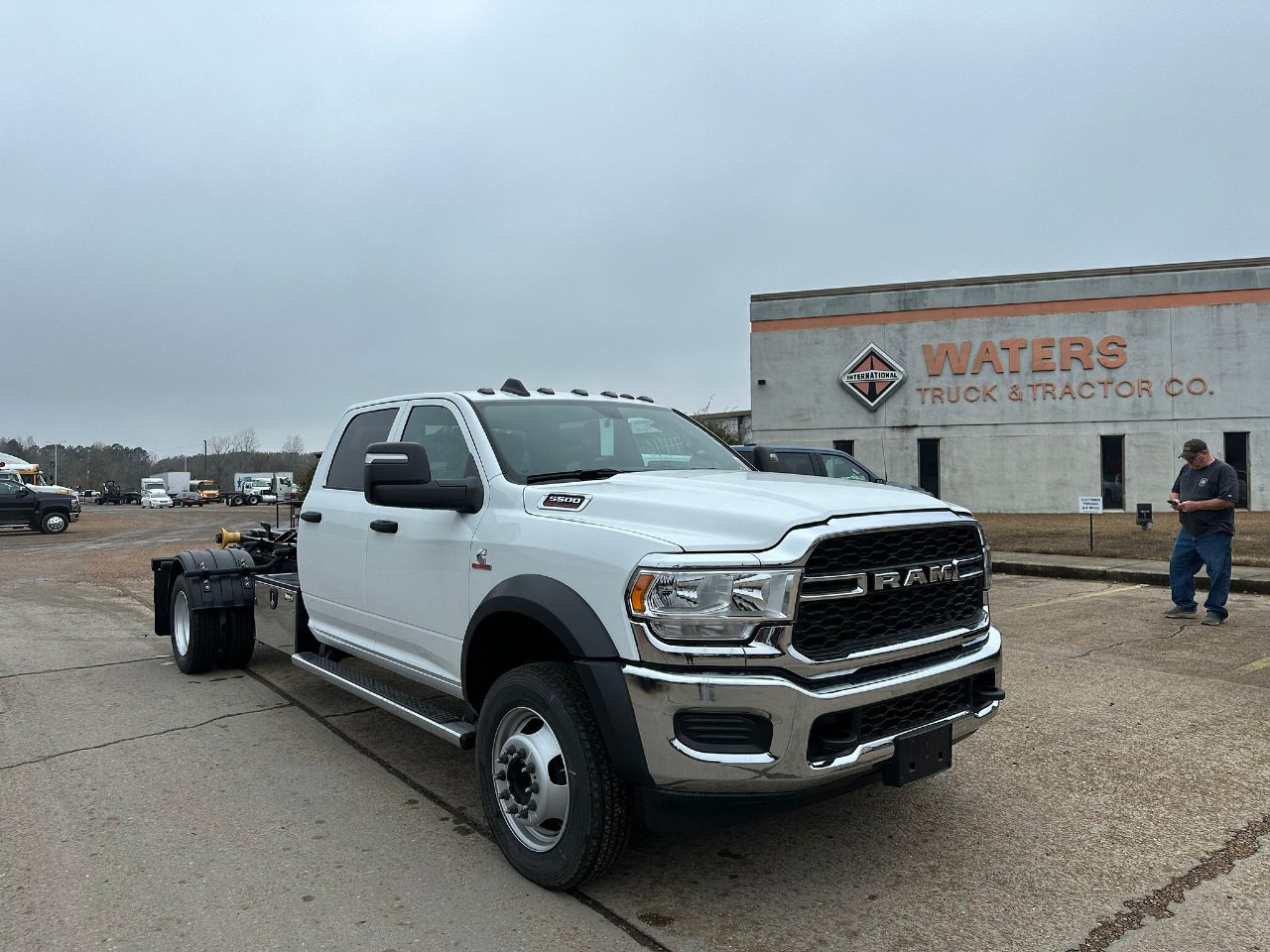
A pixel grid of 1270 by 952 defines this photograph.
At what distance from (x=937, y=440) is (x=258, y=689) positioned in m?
23.7

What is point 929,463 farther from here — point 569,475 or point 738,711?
point 738,711

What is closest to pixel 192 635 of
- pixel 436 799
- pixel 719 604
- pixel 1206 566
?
pixel 436 799

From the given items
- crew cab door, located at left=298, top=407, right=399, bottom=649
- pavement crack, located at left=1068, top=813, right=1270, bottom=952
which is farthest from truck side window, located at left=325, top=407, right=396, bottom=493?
pavement crack, located at left=1068, top=813, right=1270, bottom=952

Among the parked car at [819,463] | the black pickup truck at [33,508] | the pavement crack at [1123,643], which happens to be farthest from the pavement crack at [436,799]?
the black pickup truck at [33,508]

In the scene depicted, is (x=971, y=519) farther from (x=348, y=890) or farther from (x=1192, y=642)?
(x=1192, y=642)

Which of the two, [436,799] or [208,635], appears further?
[208,635]

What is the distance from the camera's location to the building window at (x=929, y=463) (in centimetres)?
2698

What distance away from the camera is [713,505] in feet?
10.6

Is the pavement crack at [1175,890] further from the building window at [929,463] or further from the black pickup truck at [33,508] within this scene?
the black pickup truck at [33,508]

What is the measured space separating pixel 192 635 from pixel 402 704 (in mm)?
3282

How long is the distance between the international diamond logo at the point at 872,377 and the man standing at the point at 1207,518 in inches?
722

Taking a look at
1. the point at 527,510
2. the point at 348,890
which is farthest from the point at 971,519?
the point at 348,890

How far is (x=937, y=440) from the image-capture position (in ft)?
88.3

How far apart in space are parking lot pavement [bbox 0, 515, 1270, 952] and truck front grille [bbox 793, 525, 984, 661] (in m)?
0.94
